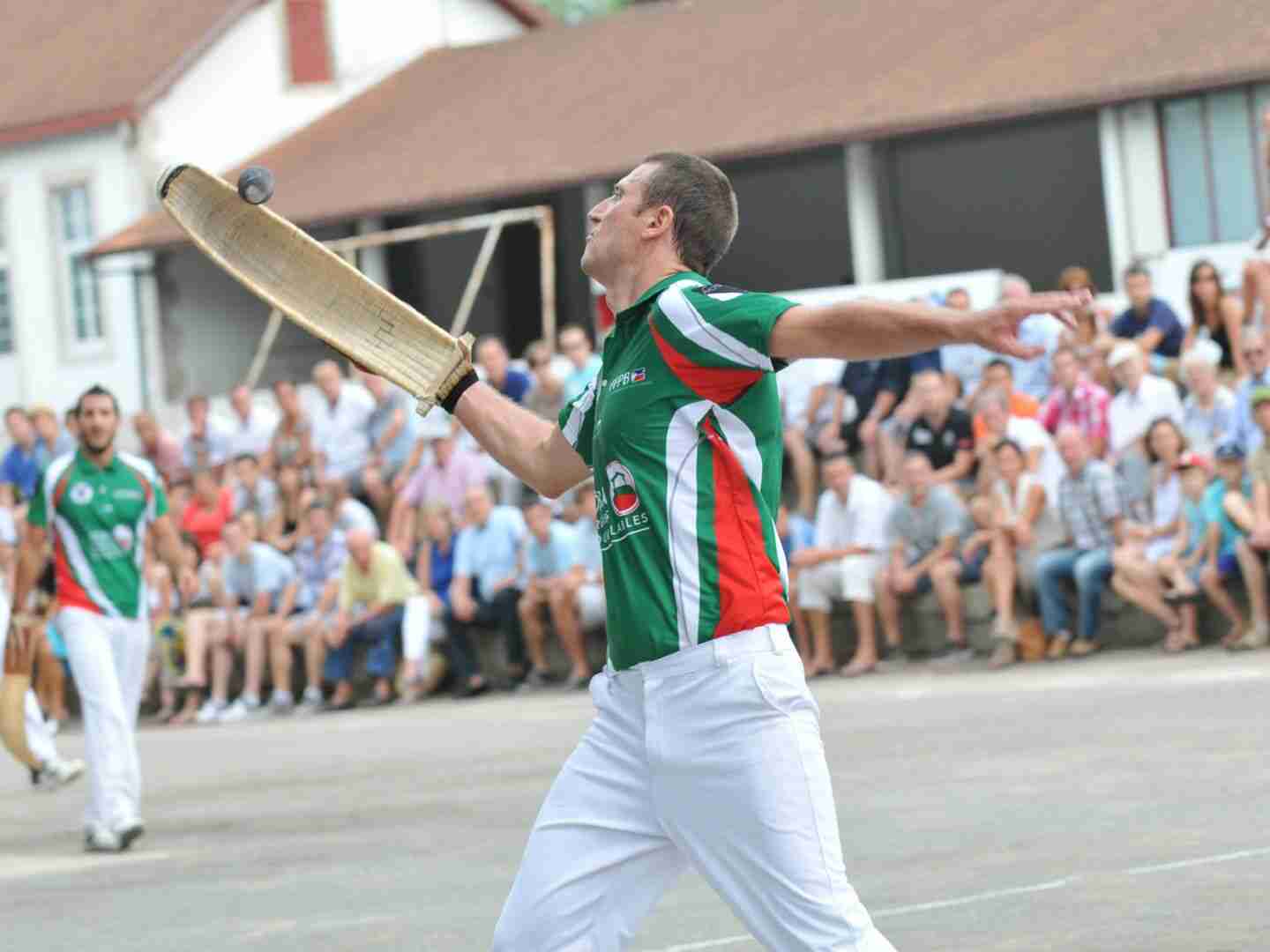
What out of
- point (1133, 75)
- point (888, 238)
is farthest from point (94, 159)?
point (1133, 75)

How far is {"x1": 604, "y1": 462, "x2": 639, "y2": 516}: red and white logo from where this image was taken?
554cm

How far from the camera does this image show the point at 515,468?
6.05m

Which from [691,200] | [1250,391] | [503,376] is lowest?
[1250,391]

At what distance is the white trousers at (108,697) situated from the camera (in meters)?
12.4

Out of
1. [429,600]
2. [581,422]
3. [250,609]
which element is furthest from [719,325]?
[250,609]

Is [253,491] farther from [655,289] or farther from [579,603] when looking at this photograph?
[655,289]

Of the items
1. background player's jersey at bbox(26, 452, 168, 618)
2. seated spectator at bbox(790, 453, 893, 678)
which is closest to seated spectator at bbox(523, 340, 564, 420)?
seated spectator at bbox(790, 453, 893, 678)

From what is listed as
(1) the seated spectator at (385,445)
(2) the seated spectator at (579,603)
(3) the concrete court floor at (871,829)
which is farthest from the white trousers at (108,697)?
(1) the seated spectator at (385,445)

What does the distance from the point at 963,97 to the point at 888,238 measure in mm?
3608

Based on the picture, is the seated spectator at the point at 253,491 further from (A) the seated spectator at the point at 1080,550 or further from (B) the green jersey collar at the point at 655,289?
(B) the green jersey collar at the point at 655,289

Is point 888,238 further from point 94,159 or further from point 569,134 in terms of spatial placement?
point 94,159

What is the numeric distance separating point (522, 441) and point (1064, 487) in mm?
13419

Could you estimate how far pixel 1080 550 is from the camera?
19.0 meters

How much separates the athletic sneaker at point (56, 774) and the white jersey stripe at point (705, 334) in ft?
34.0
